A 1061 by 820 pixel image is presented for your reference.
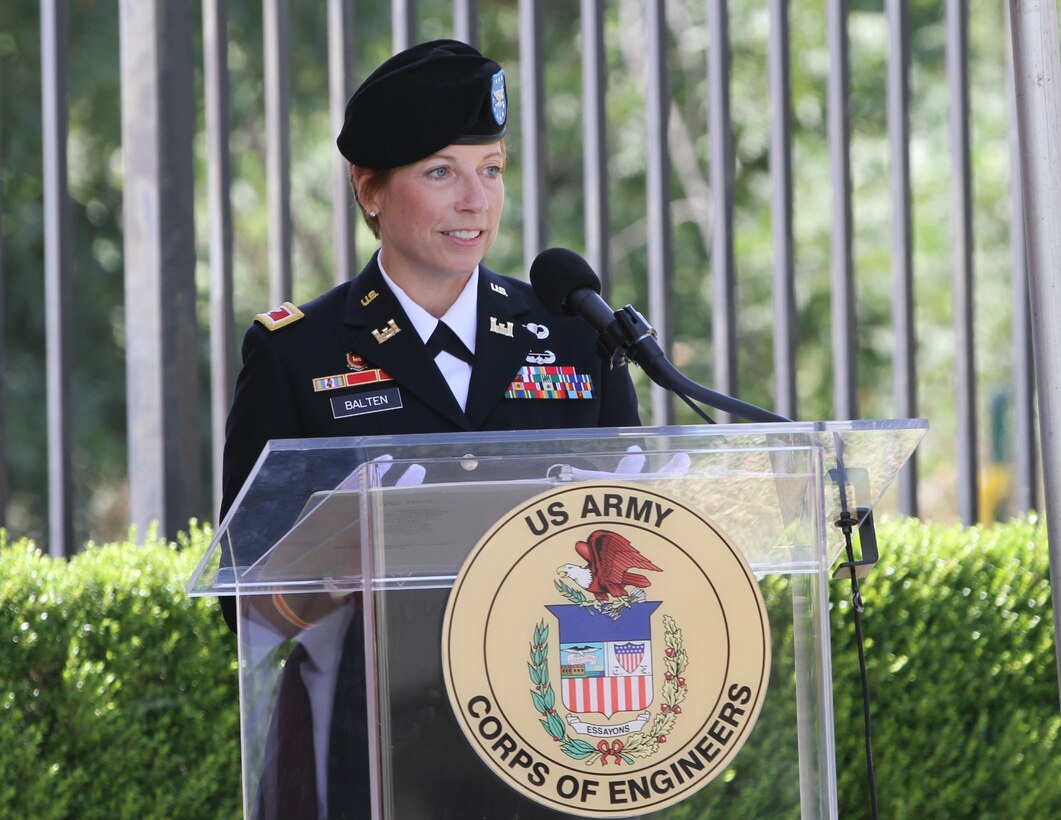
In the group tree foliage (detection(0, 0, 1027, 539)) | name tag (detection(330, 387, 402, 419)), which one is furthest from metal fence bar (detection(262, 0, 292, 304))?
tree foliage (detection(0, 0, 1027, 539))

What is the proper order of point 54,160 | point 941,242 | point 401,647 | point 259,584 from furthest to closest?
point 941,242 → point 54,160 → point 259,584 → point 401,647

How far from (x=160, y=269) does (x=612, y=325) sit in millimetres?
2201

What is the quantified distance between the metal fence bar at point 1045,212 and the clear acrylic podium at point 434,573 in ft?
1.16

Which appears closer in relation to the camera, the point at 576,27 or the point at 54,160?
the point at 54,160

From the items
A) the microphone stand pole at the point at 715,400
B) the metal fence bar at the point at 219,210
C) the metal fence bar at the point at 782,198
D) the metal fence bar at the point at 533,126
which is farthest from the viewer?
the metal fence bar at the point at 782,198

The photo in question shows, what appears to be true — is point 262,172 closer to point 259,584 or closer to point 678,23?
point 678,23

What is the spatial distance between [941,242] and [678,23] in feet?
9.59

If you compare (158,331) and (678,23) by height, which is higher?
(678,23)

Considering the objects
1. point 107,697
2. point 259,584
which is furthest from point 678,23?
point 259,584

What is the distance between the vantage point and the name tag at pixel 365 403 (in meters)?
2.10

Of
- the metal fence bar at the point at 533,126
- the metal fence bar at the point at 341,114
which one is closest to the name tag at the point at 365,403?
the metal fence bar at the point at 341,114

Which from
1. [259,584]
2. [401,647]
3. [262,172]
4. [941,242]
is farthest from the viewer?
[941,242]

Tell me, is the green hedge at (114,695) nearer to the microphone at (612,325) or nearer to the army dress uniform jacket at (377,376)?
the army dress uniform jacket at (377,376)

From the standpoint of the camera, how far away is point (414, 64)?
221 centimetres
